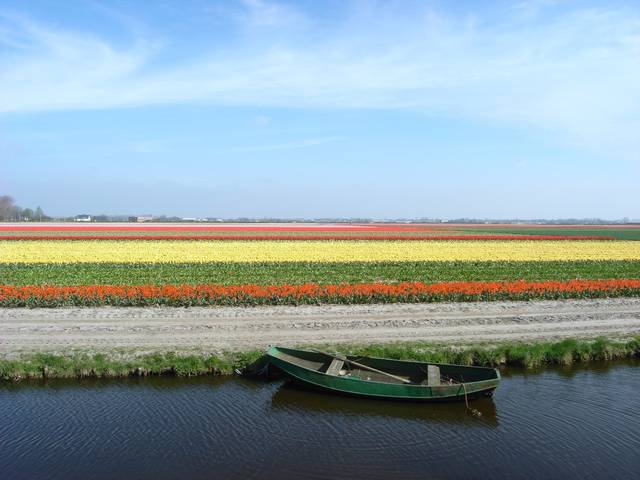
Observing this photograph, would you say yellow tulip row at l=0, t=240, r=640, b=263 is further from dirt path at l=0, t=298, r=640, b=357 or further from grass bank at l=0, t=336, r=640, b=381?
grass bank at l=0, t=336, r=640, b=381

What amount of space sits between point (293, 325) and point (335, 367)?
19.4ft

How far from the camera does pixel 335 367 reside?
15.0 meters

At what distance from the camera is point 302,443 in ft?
38.1

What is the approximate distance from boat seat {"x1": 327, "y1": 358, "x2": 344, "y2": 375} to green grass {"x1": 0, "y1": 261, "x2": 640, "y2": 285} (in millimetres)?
15155

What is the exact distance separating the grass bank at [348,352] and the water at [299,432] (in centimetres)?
47

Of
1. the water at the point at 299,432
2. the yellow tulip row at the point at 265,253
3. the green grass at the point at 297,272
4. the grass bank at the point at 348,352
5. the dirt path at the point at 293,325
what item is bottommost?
the water at the point at 299,432

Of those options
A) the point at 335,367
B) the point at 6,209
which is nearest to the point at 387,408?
the point at 335,367

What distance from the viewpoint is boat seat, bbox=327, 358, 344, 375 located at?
14.9 metres

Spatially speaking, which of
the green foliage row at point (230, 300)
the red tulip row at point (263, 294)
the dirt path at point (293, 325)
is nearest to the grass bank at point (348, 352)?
the dirt path at point (293, 325)

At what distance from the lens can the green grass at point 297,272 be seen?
31.1 m

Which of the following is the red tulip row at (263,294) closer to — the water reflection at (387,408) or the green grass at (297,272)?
the green grass at (297,272)

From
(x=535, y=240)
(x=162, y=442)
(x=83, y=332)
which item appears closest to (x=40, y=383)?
(x=83, y=332)

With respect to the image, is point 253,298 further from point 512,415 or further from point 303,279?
point 512,415

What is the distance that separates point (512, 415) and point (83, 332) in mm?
A: 14022
